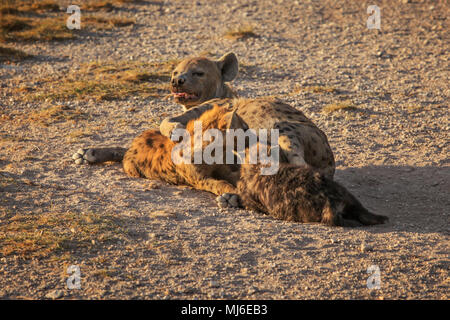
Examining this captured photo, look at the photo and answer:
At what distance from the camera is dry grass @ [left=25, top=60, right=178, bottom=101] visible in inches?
253

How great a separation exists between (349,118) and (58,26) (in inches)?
188

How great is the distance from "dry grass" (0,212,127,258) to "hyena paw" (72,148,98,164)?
102 cm

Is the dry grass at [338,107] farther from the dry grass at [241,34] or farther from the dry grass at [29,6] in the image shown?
the dry grass at [29,6]

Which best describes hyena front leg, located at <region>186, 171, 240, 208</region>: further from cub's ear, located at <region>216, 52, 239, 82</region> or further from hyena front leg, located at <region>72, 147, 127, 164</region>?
cub's ear, located at <region>216, 52, 239, 82</region>

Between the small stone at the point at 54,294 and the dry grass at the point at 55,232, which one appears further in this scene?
the dry grass at the point at 55,232

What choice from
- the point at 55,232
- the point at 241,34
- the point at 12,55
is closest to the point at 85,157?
the point at 55,232

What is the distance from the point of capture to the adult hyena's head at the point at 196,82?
16.1 ft

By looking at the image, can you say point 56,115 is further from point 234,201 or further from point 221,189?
point 234,201

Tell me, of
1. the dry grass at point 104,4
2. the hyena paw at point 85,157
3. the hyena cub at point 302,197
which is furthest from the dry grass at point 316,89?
the dry grass at point 104,4

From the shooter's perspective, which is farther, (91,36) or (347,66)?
(91,36)

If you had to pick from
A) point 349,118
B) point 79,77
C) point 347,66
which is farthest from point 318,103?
point 79,77

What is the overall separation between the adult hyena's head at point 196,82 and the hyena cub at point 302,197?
142 cm

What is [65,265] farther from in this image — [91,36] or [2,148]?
[91,36]
